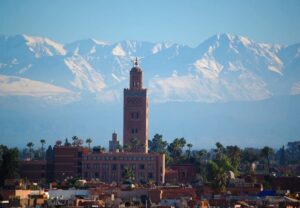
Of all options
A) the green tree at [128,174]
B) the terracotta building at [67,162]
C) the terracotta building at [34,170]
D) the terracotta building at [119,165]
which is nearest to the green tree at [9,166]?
the terracotta building at [34,170]

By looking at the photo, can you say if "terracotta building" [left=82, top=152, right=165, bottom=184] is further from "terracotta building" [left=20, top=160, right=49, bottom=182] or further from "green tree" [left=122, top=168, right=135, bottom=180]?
"terracotta building" [left=20, top=160, right=49, bottom=182]

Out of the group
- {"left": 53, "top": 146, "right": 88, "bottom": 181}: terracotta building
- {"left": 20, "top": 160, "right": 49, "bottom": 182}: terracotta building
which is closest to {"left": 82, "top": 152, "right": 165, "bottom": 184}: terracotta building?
{"left": 53, "top": 146, "right": 88, "bottom": 181}: terracotta building

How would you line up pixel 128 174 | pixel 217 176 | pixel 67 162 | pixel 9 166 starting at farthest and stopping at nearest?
pixel 67 162, pixel 128 174, pixel 9 166, pixel 217 176

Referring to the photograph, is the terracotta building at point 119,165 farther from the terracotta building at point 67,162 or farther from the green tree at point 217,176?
the green tree at point 217,176

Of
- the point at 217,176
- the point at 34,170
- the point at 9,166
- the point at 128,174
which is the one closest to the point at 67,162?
the point at 34,170

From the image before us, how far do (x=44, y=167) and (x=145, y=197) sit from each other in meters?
48.5

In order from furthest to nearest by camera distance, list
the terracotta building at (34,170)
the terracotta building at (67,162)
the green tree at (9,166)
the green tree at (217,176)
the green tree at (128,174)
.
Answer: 1. the terracotta building at (67,162)
2. the terracotta building at (34,170)
3. the green tree at (128,174)
4. the green tree at (9,166)
5. the green tree at (217,176)

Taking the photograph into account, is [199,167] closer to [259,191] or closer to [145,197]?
[259,191]

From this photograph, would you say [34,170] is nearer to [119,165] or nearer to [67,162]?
[67,162]

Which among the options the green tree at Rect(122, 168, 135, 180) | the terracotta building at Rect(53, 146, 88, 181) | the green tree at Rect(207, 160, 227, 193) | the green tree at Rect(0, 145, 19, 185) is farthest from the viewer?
the terracotta building at Rect(53, 146, 88, 181)

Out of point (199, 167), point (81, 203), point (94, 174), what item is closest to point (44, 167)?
point (94, 174)

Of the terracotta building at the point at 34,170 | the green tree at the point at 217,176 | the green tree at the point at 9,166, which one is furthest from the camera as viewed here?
the terracotta building at the point at 34,170

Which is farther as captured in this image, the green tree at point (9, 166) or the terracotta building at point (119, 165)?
the terracotta building at point (119, 165)

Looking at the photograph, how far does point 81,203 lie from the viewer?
12194 centimetres
